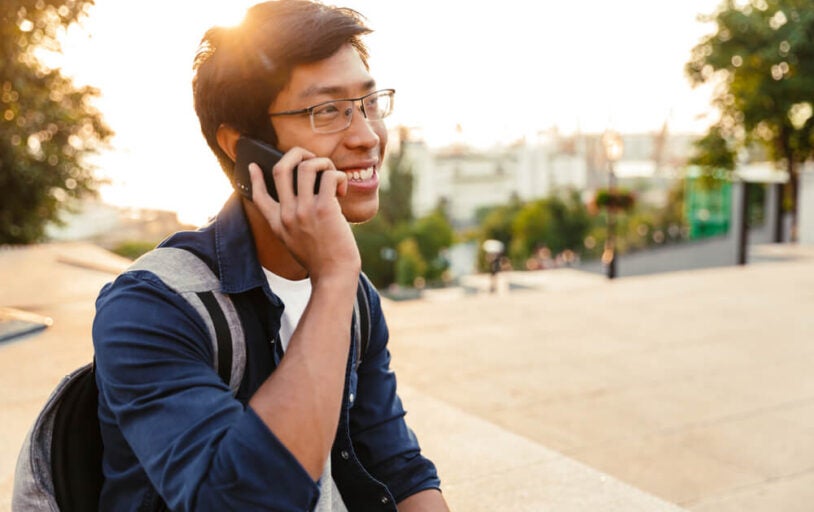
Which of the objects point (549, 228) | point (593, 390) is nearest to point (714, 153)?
point (593, 390)

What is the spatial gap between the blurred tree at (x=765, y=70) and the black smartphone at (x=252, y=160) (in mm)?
26861

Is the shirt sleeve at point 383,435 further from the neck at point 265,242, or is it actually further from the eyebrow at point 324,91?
the eyebrow at point 324,91

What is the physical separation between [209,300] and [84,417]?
313 millimetres

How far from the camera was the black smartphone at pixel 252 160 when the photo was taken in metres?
1.43

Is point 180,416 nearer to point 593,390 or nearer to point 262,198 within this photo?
point 262,198

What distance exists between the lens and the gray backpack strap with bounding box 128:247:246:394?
4.32 feet

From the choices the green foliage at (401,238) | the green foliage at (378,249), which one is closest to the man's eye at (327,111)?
the green foliage at (401,238)

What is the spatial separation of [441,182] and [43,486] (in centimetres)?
13518

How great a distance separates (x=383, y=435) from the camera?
1.76 meters

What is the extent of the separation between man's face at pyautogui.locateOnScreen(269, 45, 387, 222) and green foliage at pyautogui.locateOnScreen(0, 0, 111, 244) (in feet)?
23.6

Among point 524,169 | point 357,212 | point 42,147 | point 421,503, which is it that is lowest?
point 524,169

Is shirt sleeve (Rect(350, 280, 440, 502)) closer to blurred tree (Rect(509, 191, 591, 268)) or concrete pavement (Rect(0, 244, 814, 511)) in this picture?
concrete pavement (Rect(0, 244, 814, 511))

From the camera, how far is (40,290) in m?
8.38

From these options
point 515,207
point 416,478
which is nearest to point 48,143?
point 416,478
